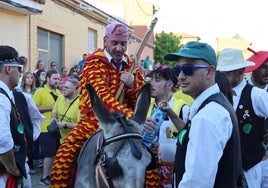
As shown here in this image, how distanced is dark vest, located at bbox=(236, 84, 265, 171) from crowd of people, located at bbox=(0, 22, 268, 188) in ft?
0.04

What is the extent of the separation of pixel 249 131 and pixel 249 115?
0.19 m

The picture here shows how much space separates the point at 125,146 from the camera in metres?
3.79

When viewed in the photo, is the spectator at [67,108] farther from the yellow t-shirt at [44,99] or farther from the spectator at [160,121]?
the spectator at [160,121]

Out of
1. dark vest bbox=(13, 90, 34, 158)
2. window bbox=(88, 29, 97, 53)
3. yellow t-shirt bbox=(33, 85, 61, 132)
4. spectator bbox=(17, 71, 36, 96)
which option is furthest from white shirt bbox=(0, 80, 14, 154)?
window bbox=(88, 29, 97, 53)

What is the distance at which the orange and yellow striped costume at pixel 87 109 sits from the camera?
192 inches

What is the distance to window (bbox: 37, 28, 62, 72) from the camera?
17328 mm

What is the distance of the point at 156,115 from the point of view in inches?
220

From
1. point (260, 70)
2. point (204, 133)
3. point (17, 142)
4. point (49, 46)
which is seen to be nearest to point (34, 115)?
point (17, 142)

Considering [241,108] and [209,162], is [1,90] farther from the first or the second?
[241,108]

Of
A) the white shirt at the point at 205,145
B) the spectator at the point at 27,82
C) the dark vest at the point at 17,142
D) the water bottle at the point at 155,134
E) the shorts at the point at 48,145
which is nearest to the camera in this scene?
the white shirt at the point at 205,145

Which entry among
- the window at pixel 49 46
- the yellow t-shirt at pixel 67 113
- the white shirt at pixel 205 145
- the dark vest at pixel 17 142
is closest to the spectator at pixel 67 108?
the yellow t-shirt at pixel 67 113

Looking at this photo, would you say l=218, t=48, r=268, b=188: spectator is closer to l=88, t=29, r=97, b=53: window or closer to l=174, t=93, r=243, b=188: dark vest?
l=174, t=93, r=243, b=188: dark vest

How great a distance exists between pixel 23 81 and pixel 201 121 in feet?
27.1

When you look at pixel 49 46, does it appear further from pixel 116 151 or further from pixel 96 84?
pixel 116 151
